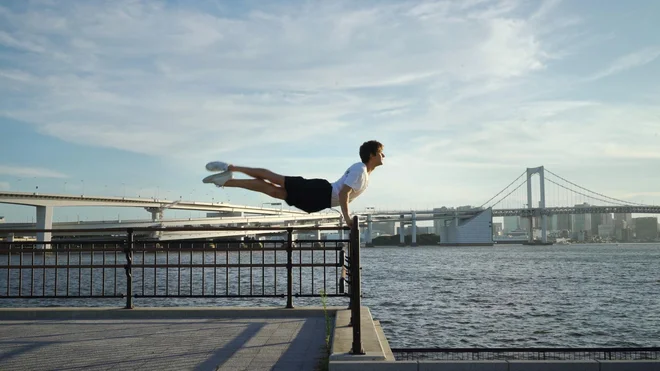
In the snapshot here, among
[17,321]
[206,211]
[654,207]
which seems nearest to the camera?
[17,321]

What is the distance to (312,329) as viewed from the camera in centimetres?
629

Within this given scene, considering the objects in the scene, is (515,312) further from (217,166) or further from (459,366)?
(459,366)

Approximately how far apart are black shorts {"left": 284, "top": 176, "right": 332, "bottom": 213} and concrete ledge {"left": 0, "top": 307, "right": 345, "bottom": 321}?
184 cm

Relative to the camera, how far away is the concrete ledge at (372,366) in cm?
429

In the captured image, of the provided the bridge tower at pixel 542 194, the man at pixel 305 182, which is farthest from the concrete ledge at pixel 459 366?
the bridge tower at pixel 542 194

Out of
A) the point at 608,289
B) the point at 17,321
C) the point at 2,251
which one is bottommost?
the point at 608,289

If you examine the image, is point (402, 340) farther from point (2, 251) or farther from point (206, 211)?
point (206, 211)

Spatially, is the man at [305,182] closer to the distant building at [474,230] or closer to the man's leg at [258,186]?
the man's leg at [258,186]

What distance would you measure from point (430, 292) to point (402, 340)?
12.0 meters

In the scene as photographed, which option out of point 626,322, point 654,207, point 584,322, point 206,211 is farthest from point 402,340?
point 654,207

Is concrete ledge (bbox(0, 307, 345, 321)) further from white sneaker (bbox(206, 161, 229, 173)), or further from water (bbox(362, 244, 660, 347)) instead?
water (bbox(362, 244, 660, 347))

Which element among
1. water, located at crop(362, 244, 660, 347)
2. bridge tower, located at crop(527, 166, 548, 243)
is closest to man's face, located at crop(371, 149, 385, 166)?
water, located at crop(362, 244, 660, 347)

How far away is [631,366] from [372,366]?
1893 millimetres

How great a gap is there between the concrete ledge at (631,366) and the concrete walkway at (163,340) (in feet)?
7.07
